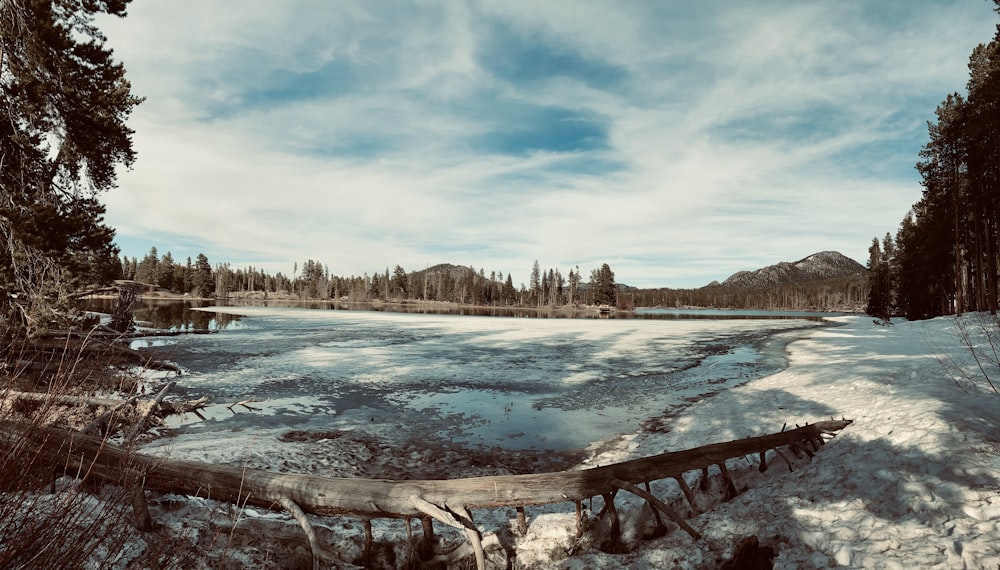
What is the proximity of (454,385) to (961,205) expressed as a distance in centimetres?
4140

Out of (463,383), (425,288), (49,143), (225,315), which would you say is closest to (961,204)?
(463,383)

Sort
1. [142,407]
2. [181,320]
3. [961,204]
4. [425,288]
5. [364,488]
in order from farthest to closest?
[425,288] → [181,320] → [961,204] → [142,407] → [364,488]

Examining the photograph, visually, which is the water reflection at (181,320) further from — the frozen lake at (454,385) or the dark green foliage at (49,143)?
the dark green foliage at (49,143)

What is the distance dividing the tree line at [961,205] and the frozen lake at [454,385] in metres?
15.4

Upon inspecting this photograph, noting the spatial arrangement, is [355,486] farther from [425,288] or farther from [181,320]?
[425,288]

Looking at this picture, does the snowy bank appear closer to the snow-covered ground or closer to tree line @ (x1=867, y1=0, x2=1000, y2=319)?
the snow-covered ground

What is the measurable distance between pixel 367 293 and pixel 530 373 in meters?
152

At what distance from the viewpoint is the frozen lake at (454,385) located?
34.3ft

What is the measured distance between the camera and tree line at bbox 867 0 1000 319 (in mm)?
25344

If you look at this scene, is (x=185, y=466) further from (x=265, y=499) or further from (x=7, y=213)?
(x=7, y=213)

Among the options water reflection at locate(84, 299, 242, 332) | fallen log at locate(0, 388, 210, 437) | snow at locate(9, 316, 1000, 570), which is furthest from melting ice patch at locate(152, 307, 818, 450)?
water reflection at locate(84, 299, 242, 332)

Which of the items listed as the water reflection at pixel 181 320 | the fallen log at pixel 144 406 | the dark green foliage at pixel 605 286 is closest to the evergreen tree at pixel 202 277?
the water reflection at pixel 181 320

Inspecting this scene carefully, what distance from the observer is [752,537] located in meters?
4.88

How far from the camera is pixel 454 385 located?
15.7 m
